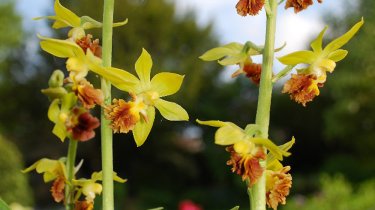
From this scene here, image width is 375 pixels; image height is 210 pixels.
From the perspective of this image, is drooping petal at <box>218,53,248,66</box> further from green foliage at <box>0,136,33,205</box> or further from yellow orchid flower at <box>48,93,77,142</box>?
green foliage at <box>0,136,33,205</box>

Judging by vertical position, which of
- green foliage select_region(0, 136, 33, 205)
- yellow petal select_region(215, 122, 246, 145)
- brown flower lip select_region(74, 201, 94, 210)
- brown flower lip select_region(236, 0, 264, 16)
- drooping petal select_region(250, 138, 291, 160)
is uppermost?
green foliage select_region(0, 136, 33, 205)

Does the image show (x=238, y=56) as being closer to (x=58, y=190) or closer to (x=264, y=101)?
(x=264, y=101)

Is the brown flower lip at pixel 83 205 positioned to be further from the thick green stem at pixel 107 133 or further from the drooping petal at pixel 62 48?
the drooping petal at pixel 62 48

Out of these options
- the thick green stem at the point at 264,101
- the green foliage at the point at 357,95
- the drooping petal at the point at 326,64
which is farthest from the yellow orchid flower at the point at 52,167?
the green foliage at the point at 357,95

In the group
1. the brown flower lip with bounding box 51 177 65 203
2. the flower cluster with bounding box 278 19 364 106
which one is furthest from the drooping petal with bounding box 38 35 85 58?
the flower cluster with bounding box 278 19 364 106

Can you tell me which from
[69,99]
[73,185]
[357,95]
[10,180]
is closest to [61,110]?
[69,99]

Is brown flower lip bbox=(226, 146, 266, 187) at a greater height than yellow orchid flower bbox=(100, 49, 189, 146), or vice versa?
yellow orchid flower bbox=(100, 49, 189, 146)
